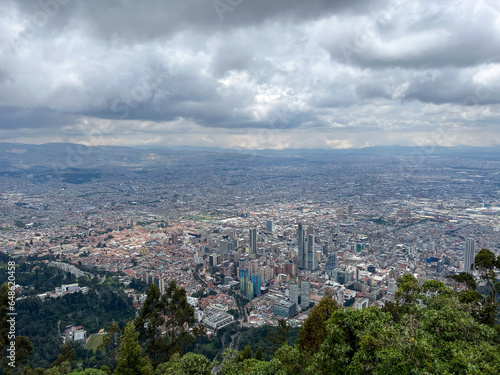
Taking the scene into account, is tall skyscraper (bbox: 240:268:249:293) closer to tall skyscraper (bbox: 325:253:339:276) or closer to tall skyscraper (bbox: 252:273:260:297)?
tall skyscraper (bbox: 252:273:260:297)

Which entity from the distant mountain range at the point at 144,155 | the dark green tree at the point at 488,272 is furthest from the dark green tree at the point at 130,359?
the distant mountain range at the point at 144,155

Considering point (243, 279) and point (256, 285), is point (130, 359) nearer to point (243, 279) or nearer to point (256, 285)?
point (256, 285)

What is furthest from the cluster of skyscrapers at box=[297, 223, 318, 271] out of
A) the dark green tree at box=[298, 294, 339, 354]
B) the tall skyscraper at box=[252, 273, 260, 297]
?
the dark green tree at box=[298, 294, 339, 354]

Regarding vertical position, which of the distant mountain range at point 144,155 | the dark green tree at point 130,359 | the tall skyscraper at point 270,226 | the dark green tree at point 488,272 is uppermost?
the distant mountain range at point 144,155

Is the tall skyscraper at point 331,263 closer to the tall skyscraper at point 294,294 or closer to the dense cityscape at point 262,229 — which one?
the dense cityscape at point 262,229

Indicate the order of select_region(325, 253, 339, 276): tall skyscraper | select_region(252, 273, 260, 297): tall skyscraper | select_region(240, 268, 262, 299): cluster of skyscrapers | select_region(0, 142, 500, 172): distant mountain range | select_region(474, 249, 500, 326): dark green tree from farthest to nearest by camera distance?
select_region(0, 142, 500, 172): distant mountain range, select_region(325, 253, 339, 276): tall skyscraper, select_region(252, 273, 260, 297): tall skyscraper, select_region(240, 268, 262, 299): cluster of skyscrapers, select_region(474, 249, 500, 326): dark green tree

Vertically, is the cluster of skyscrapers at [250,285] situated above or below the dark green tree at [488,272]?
below

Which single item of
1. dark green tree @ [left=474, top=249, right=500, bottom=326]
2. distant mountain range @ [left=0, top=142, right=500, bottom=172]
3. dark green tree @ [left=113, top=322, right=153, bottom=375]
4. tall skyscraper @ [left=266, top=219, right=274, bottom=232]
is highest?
distant mountain range @ [left=0, top=142, right=500, bottom=172]

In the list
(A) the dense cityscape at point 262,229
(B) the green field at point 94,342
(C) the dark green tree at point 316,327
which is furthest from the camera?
(A) the dense cityscape at point 262,229
